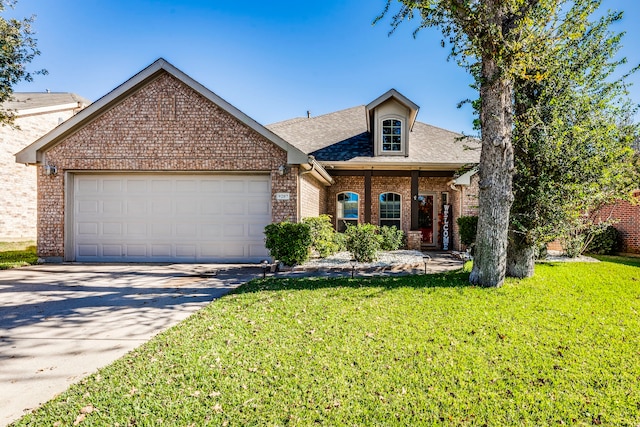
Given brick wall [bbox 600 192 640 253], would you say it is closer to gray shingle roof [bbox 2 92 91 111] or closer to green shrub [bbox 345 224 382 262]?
green shrub [bbox 345 224 382 262]

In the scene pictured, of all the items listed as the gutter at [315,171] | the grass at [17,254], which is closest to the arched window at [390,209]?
the gutter at [315,171]

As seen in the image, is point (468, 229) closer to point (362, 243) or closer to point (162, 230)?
point (362, 243)

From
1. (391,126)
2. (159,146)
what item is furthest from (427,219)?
(159,146)

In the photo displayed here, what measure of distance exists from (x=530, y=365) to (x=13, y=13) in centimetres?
1461

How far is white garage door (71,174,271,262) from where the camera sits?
10.1 meters

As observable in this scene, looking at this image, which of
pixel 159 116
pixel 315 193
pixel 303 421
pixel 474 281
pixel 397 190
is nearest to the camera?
pixel 303 421

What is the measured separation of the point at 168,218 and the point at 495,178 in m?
8.60

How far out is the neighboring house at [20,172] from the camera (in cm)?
1446

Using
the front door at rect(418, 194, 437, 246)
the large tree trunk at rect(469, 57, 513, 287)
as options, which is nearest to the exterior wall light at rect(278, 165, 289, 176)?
the large tree trunk at rect(469, 57, 513, 287)

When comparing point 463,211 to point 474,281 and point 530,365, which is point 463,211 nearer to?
point 474,281

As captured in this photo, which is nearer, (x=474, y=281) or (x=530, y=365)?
(x=530, y=365)

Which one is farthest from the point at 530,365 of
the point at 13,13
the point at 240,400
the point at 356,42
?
the point at 13,13

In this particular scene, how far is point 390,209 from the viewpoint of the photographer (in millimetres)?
13914

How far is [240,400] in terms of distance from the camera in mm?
2758
